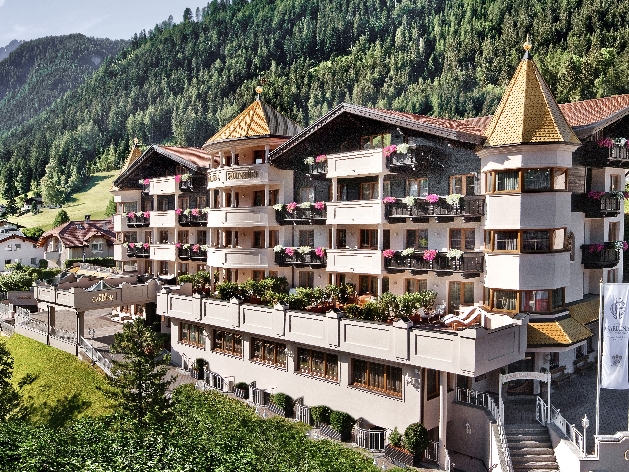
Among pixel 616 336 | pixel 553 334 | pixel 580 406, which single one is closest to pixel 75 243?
pixel 553 334

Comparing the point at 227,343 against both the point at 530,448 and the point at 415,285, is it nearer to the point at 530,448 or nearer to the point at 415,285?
the point at 415,285

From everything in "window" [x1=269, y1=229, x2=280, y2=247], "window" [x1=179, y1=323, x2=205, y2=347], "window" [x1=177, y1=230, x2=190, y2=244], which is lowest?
"window" [x1=179, y1=323, x2=205, y2=347]

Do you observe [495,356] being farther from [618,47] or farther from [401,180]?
[618,47]

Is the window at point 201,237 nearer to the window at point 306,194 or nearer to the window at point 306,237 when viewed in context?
the window at point 306,237

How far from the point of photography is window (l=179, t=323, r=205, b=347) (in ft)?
120

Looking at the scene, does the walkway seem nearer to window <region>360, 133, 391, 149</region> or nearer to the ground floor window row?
the ground floor window row

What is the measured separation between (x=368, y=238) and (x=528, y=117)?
1189 centimetres

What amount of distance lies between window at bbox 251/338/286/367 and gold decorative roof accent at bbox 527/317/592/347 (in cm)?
1258

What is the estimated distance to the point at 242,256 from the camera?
4075cm

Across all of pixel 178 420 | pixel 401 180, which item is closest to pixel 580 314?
pixel 401 180

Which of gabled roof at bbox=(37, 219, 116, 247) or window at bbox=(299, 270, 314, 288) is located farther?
gabled roof at bbox=(37, 219, 116, 247)

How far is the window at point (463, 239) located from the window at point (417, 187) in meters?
2.82

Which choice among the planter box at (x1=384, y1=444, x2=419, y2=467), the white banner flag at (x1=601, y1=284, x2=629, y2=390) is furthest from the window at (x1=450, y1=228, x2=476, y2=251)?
the planter box at (x1=384, y1=444, x2=419, y2=467)

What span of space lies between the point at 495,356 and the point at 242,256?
20.8 m
